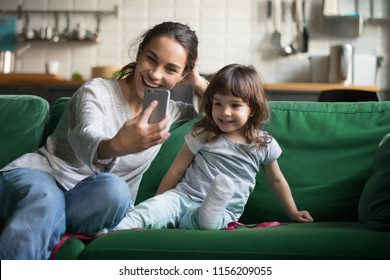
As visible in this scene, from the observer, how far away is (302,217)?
6.11ft

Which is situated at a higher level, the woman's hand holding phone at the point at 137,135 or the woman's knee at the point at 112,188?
the woman's hand holding phone at the point at 137,135

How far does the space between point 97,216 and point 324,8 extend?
11.6ft

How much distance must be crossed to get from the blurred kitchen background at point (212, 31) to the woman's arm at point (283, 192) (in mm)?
2789

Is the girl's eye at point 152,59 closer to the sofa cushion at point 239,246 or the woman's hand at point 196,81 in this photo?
the woman's hand at point 196,81

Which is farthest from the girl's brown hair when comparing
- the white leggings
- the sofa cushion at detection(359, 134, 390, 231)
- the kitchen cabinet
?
the kitchen cabinet

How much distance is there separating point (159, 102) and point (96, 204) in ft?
0.97

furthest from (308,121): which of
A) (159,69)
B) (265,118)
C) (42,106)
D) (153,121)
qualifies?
(42,106)

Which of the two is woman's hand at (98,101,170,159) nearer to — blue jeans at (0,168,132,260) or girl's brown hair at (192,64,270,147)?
blue jeans at (0,168,132,260)

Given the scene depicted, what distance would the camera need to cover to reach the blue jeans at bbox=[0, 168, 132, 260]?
53.1 inches

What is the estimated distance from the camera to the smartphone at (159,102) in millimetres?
1445

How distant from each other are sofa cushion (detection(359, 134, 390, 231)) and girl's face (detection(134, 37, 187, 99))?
25.4 inches

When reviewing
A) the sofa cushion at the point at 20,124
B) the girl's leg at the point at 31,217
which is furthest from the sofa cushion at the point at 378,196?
the sofa cushion at the point at 20,124

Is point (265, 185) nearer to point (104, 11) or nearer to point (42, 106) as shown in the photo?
point (42, 106)

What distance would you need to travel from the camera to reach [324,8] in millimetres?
4578
